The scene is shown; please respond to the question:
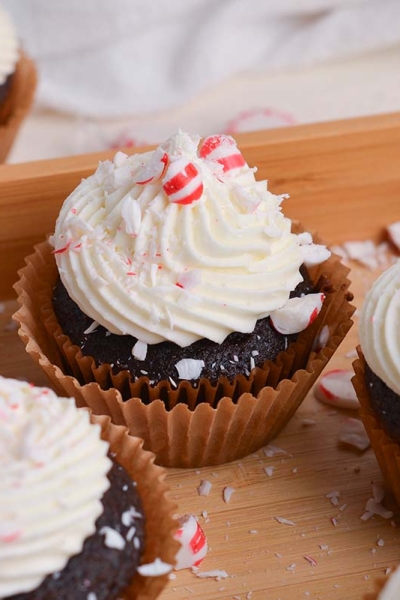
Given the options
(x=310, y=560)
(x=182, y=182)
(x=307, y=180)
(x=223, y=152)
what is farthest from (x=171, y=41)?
(x=310, y=560)

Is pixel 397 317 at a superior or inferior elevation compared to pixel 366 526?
superior

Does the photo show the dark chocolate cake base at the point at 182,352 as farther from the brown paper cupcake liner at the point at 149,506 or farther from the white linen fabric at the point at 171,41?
the white linen fabric at the point at 171,41

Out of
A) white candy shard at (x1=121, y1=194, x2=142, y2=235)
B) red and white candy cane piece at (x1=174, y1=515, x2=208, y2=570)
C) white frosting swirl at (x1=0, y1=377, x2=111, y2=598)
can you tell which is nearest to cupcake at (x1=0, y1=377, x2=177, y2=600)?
white frosting swirl at (x1=0, y1=377, x2=111, y2=598)

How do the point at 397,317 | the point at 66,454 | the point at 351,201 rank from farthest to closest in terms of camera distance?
the point at 351,201 < the point at 397,317 < the point at 66,454

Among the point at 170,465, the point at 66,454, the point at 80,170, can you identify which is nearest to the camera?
the point at 66,454

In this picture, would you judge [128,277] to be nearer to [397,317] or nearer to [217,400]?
[217,400]

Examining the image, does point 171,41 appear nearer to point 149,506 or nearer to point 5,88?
point 5,88

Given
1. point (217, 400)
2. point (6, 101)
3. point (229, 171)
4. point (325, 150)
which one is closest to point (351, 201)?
point (325, 150)

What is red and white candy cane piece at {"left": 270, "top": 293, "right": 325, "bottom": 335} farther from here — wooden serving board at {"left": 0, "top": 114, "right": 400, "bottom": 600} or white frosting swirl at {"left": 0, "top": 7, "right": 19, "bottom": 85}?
white frosting swirl at {"left": 0, "top": 7, "right": 19, "bottom": 85}
